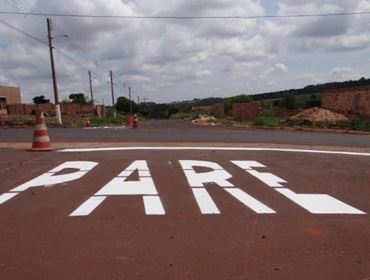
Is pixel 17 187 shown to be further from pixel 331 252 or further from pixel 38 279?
pixel 331 252

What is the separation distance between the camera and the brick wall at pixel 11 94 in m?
74.7

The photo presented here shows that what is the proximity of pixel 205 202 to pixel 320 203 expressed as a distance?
5.31 ft

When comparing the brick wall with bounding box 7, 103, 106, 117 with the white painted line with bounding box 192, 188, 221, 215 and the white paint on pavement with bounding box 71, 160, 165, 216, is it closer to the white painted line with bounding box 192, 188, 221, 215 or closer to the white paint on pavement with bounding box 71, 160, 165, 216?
the white paint on pavement with bounding box 71, 160, 165, 216

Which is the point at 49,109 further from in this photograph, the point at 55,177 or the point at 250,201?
the point at 250,201

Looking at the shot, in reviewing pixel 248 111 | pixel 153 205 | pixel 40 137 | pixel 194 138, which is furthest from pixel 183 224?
pixel 248 111

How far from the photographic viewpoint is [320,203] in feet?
24.2

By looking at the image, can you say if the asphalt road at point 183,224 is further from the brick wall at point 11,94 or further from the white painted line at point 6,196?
the brick wall at point 11,94

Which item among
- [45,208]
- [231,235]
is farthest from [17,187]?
[231,235]

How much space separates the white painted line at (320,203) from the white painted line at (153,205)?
193cm

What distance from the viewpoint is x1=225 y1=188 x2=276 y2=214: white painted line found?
688 cm

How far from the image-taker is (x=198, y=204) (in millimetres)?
7203

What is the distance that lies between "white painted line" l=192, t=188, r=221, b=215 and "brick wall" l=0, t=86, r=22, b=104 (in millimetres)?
70476

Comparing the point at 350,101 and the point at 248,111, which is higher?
the point at 350,101

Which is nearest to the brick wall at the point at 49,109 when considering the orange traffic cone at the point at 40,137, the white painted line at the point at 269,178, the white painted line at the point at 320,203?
the orange traffic cone at the point at 40,137
